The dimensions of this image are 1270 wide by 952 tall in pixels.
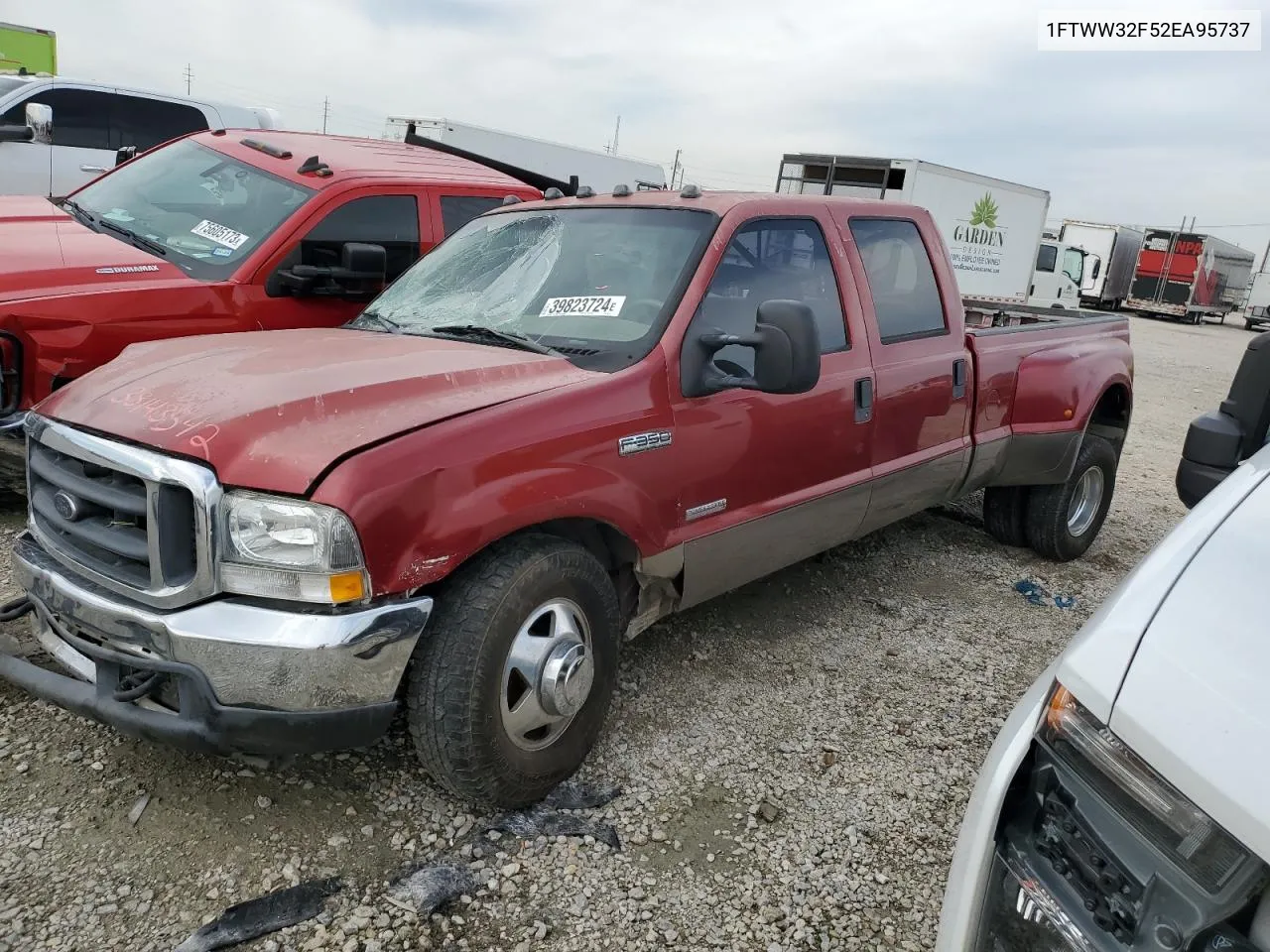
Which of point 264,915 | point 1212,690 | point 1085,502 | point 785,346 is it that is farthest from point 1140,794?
point 1085,502

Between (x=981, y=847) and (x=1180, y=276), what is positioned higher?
(x=1180, y=276)

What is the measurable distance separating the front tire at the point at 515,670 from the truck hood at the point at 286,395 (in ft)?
1.51

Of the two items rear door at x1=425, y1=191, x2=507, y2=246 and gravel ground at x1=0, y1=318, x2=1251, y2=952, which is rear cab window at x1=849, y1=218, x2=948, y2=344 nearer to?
gravel ground at x1=0, y1=318, x2=1251, y2=952

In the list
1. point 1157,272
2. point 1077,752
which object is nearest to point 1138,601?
point 1077,752

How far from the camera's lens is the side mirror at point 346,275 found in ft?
15.1

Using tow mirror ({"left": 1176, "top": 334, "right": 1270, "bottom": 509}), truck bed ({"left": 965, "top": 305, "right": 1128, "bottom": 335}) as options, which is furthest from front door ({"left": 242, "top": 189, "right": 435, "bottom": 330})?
tow mirror ({"left": 1176, "top": 334, "right": 1270, "bottom": 509})

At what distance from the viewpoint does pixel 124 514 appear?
238cm

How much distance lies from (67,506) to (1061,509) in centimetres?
481

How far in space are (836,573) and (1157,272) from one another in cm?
3721

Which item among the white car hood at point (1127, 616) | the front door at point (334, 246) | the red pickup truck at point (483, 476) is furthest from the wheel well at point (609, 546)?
the front door at point (334, 246)

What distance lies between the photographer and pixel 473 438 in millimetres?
2412

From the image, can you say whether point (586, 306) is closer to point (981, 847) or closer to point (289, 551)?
point (289, 551)

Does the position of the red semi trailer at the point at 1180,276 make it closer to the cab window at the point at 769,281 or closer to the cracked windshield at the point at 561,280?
the cab window at the point at 769,281

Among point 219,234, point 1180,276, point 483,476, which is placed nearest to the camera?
point 483,476
